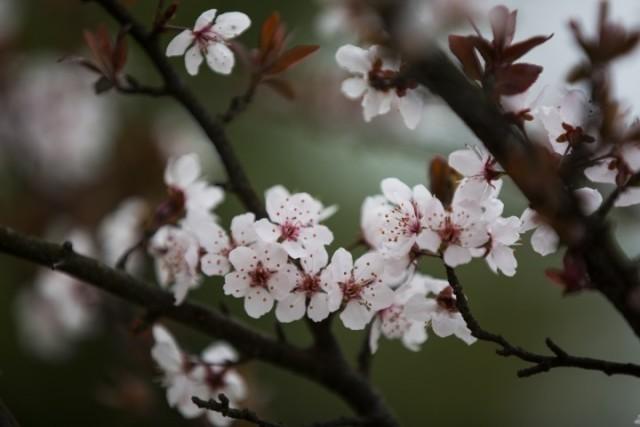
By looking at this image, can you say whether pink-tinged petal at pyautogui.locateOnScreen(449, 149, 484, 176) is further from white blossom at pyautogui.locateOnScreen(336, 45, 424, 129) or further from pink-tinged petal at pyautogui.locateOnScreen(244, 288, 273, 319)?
pink-tinged petal at pyautogui.locateOnScreen(244, 288, 273, 319)

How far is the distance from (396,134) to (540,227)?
5.66 feet

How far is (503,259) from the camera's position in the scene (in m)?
0.88

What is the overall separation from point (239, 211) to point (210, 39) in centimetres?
262

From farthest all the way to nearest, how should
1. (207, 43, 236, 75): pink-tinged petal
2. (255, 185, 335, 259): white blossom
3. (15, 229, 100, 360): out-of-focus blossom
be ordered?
(15, 229, 100, 360): out-of-focus blossom < (207, 43, 236, 75): pink-tinged petal < (255, 185, 335, 259): white blossom

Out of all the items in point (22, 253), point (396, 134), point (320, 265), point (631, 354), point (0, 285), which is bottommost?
point (0, 285)

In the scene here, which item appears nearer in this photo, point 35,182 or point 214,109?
point 35,182

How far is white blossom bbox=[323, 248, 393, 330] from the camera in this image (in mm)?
889

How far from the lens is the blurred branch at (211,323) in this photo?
1.01m

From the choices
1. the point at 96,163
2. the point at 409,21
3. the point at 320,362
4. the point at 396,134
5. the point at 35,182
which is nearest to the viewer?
the point at 409,21

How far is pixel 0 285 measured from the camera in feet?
12.8

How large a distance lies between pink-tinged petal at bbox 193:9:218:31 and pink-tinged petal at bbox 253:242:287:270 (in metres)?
0.28

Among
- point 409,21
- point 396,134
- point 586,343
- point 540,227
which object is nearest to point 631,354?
point 586,343

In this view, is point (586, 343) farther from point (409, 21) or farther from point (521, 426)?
point (409, 21)

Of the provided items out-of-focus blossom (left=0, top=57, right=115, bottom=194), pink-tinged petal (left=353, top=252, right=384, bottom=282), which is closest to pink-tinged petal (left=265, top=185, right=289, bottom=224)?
pink-tinged petal (left=353, top=252, right=384, bottom=282)
